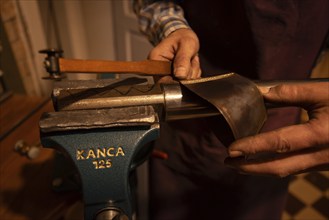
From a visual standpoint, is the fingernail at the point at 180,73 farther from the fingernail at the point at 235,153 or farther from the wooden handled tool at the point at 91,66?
the fingernail at the point at 235,153

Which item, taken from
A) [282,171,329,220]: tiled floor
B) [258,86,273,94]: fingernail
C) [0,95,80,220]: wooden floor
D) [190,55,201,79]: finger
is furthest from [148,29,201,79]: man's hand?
[282,171,329,220]: tiled floor

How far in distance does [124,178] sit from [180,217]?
583 millimetres

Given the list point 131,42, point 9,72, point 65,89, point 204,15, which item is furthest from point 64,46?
point 65,89

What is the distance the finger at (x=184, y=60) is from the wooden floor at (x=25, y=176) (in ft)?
1.17

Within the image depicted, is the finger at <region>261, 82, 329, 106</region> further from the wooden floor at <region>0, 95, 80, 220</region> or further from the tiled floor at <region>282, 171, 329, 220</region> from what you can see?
the tiled floor at <region>282, 171, 329, 220</region>

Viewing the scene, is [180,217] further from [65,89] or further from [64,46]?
[64,46]

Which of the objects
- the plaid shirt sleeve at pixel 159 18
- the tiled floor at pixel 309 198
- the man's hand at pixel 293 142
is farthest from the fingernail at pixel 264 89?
the tiled floor at pixel 309 198

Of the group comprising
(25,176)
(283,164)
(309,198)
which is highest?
(283,164)

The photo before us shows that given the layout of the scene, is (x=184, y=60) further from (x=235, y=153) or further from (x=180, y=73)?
(x=235, y=153)

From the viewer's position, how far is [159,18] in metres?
0.65

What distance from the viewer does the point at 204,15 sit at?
62cm

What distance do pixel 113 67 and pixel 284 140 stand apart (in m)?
0.25

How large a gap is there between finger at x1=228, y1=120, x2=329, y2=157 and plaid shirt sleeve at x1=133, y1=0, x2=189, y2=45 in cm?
33

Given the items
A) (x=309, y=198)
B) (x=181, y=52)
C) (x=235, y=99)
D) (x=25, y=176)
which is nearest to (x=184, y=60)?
(x=181, y=52)
